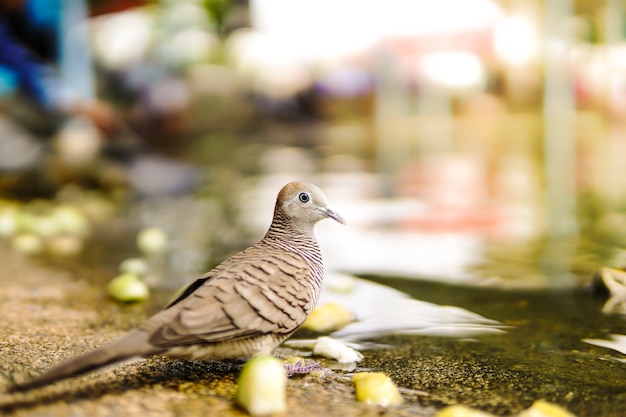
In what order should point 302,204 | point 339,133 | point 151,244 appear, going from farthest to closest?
point 339,133, point 151,244, point 302,204

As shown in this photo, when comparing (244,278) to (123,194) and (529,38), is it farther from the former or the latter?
(529,38)

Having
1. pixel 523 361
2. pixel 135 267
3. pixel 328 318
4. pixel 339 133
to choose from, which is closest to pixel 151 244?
pixel 135 267

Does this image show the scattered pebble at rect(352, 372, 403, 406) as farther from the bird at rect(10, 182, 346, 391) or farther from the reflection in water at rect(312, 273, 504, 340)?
the reflection in water at rect(312, 273, 504, 340)

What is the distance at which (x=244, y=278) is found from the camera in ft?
7.52

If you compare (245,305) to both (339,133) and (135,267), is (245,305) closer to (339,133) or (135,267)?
(135,267)

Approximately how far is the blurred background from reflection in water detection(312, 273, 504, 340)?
0.43 m

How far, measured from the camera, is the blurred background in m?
5.12

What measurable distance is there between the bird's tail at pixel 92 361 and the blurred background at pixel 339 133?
6.40ft

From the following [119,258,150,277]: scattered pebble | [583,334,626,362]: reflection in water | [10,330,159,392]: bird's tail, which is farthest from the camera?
[119,258,150,277]: scattered pebble

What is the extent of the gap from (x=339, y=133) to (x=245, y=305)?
15.6 metres

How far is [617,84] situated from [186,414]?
57.7 ft

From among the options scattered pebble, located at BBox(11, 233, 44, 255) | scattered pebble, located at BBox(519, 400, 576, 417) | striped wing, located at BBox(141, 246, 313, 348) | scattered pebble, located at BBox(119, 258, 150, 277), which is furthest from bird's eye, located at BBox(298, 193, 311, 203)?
scattered pebble, located at BBox(11, 233, 44, 255)

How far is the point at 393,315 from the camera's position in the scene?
3326mm

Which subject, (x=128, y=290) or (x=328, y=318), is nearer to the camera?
(x=328, y=318)
